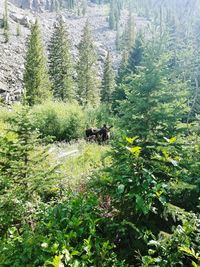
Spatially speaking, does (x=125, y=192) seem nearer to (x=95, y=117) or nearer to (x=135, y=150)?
(x=135, y=150)

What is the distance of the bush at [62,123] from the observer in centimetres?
1491

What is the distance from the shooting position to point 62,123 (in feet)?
49.7

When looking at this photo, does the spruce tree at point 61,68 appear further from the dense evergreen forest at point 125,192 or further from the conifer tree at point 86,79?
the dense evergreen forest at point 125,192

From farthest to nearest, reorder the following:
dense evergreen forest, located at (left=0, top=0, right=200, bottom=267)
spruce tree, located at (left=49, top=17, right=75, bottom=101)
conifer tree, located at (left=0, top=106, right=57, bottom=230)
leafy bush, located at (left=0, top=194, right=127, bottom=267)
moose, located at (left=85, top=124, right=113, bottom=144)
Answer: spruce tree, located at (left=49, top=17, right=75, bottom=101)
moose, located at (left=85, top=124, right=113, bottom=144)
conifer tree, located at (left=0, top=106, right=57, bottom=230)
dense evergreen forest, located at (left=0, top=0, right=200, bottom=267)
leafy bush, located at (left=0, top=194, right=127, bottom=267)

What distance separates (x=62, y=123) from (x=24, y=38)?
6362 cm

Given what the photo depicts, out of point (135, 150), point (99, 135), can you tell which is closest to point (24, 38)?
point (99, 135)

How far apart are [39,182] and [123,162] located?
1.45 m

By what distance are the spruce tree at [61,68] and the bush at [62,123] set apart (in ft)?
65.7

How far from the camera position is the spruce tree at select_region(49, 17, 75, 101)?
36.6m

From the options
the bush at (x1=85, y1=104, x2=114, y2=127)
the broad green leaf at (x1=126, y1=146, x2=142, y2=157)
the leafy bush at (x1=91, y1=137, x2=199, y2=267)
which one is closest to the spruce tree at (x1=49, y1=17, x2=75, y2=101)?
the bush at (x1=85, y1=104, x2=114, y2=127)

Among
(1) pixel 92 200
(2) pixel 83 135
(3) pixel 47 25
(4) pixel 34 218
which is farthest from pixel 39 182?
(3) pixel 47 25

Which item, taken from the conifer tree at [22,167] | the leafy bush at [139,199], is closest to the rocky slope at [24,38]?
the conifer tree at [22,167]

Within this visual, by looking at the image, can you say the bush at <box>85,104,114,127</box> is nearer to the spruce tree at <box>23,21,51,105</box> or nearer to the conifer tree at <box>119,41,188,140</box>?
the conifer tree at <box>119,41,188,140</box>

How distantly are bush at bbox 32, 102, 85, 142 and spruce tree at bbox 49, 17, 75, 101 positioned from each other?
65.7 feet
